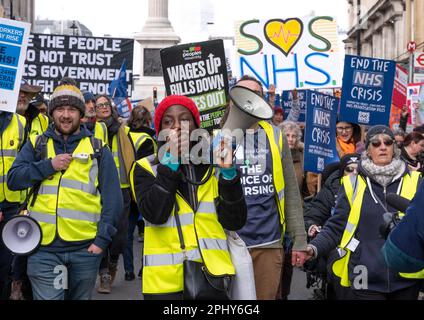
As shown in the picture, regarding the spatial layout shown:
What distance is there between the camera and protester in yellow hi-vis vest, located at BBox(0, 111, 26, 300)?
6.78 m

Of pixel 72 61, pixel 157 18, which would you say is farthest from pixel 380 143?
pixel 157 18

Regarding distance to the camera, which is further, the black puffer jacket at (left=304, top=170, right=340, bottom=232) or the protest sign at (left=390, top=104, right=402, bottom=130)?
the protest sign at (left=390, top=104, right=402, bottom=130)

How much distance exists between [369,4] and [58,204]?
69713 mm

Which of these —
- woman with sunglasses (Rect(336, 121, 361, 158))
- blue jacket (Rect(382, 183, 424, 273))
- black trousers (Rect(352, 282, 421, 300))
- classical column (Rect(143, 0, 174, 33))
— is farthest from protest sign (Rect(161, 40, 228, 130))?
classical column (Rect(143, 0, 174, 33))

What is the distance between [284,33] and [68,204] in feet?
22.5

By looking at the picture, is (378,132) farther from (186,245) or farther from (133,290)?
(133,290)

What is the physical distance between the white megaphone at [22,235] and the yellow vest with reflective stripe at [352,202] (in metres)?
1.80

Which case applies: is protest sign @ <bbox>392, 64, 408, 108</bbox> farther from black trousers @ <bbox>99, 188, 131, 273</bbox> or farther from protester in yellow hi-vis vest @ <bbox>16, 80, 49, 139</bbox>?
protester in yellow hi-vis vest @ <bbox>16, 80, 49, 139</bbox>

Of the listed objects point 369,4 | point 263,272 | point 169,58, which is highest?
point 369,4

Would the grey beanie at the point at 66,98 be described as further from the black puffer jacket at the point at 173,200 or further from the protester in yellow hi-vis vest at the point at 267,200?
the black puffer jacket at the point at 173,200

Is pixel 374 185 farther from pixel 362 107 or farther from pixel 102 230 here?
pixel 362 107

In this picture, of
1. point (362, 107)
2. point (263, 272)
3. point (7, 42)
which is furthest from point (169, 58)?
point (362, 107)

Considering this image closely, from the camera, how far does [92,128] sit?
730 cm

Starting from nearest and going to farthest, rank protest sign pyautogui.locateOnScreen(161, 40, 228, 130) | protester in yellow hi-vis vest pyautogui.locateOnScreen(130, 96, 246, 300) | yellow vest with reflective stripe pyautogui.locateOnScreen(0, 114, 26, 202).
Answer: protester in yellow hi-vis vest pyautogui.locateOnScreen(130, 96, 246, 300), yellow vest with reflective stripe pyautogui.locateOnScreen(0, 114, 26, 202), protest sign pyautogui.locateOnScreen(161, 40, 228, 130)
